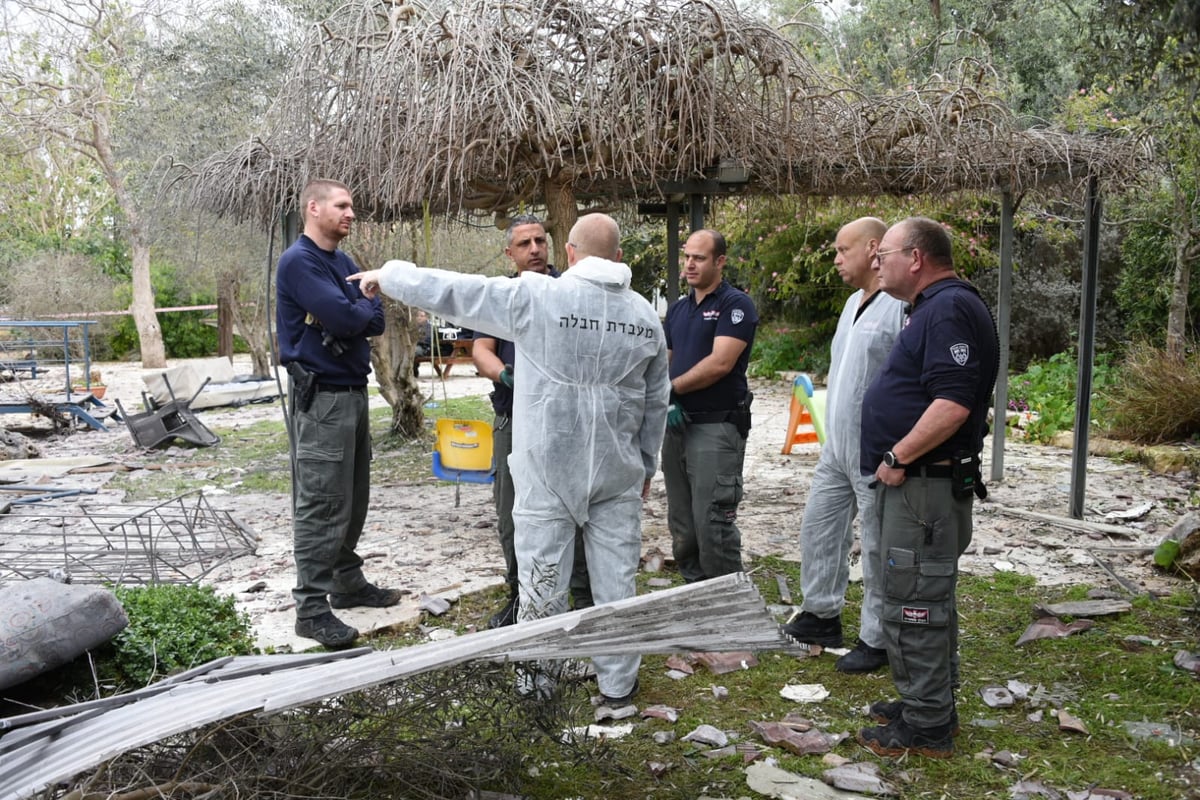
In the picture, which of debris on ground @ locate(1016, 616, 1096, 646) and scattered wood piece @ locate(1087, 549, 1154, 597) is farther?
scattered wood piece @ locate(1087, 549, 1154, 597)

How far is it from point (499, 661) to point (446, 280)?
1.40m

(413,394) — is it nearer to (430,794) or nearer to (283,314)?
(283,314)

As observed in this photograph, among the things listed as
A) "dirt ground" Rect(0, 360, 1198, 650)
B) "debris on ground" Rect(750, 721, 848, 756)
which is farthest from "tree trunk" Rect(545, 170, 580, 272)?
"debris on ground" Rect(750, 721, 848, 756)

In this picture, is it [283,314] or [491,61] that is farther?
[491,61]

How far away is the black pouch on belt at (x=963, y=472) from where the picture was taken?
342 centimetres

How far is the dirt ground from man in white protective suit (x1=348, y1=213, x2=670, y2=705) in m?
1.65

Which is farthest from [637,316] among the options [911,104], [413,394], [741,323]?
[413,394]

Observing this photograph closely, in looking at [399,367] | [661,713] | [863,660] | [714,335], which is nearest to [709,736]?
[661,713]

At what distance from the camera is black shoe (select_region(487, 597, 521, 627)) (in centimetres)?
475

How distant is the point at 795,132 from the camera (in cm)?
615

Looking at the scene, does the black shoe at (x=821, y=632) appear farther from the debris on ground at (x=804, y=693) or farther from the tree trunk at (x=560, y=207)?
the tree trunk at (x=560, y=207)

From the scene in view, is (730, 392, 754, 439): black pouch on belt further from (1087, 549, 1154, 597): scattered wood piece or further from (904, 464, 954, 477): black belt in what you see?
(1087, 549, 1154, 597): scattered wood piece

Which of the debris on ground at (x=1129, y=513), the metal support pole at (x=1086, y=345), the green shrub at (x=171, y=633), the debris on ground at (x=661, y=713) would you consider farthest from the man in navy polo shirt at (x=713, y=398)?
the debris on ground at (x=1129, y=513)

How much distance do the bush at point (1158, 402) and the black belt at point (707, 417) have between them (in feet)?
21.8
